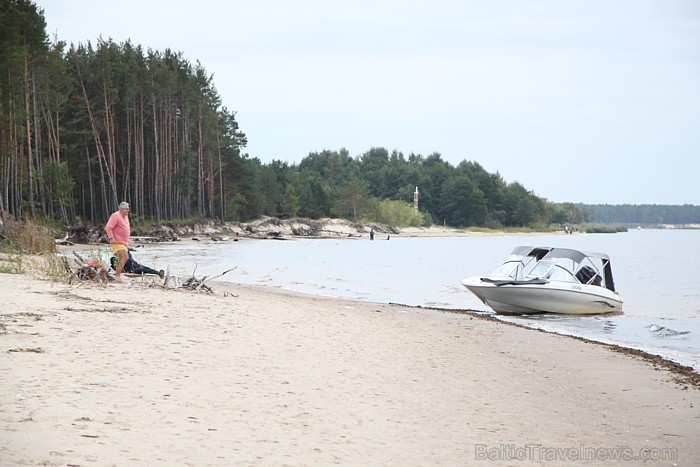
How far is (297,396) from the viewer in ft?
25.2

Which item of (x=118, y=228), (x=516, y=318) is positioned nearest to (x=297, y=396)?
(x=118, y=228)

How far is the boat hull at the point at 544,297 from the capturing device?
20.9m

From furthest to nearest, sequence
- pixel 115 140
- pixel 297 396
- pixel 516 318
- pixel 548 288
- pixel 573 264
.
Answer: pixel 115 140
pixel 573 264
pixel 548 288
pixel 516 318
pixel 297 396

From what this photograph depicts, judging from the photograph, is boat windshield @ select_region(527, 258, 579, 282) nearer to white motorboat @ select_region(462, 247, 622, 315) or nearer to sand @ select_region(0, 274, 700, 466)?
white motorboat @ select_region(462, 247, 622, 315)

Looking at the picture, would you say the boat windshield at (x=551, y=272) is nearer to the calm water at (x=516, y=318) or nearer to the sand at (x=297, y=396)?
the calm water at (x=516, y=318)

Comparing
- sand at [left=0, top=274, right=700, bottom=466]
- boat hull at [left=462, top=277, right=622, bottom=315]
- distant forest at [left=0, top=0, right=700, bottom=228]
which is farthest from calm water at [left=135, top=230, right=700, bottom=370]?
distant forest at [left=0, top=0, right=700, bottom=228]

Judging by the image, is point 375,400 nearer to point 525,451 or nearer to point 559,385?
point 525,451

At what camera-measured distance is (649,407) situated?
866cm

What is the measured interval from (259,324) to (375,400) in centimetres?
525

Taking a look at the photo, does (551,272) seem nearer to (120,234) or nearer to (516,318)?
(516,318)

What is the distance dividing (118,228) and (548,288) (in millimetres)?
11876

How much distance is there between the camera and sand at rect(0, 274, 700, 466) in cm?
579

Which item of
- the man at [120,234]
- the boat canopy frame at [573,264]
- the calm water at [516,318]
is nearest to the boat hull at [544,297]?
the calm water at [516,318]

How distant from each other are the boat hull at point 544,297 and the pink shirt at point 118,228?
9.92 m
